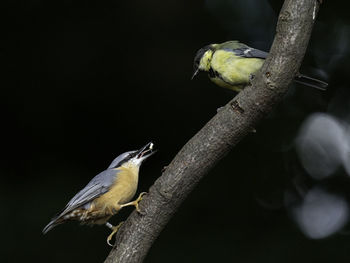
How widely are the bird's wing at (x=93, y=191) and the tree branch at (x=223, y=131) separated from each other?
0.60 meters

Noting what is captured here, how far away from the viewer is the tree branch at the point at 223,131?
2.36 m

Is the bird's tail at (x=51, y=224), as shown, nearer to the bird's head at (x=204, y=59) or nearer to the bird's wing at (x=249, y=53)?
the bird's head at (x=204, y=59)

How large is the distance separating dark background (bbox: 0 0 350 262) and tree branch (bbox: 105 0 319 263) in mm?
1603

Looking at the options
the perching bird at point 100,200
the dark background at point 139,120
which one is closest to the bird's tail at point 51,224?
the perching bird at point 100,200

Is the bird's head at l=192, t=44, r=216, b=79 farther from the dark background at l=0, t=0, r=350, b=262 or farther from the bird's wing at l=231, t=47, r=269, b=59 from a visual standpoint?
the dark background at l=0, t=0, r=350, b=262

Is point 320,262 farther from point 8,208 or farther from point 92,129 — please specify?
point 8,208

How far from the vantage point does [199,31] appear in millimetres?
4777

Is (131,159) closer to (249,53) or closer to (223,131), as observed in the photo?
(249,53)

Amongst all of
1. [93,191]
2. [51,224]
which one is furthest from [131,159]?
[51,224]

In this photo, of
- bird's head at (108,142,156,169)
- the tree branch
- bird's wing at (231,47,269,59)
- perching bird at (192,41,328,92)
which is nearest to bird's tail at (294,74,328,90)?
perching bird at (192,41,328,92)

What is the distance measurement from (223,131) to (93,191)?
4.04ft

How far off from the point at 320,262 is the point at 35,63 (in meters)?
3.11

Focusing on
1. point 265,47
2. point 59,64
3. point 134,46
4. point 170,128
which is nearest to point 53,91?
point 59,64

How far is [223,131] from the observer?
2.51m
